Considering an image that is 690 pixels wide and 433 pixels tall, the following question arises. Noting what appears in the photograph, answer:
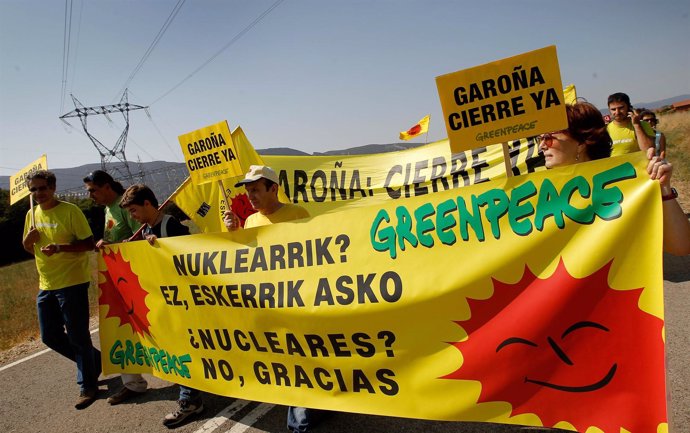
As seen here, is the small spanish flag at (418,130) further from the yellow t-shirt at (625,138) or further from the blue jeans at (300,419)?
the blue jeans at (300,419)

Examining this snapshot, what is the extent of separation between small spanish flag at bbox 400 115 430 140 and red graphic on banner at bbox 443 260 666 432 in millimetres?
12346

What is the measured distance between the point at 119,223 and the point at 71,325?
3.31ft

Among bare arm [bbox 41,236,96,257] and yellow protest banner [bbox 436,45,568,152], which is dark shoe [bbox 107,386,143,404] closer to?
bare arm [bbox 41,236,96,257]

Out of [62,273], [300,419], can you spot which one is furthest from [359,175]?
[300,419]

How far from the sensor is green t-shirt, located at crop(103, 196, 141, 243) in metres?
4.03

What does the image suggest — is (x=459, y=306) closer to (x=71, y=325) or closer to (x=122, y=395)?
(x=122, y=395)

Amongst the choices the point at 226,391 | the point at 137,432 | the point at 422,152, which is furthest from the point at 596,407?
the point at 422,152

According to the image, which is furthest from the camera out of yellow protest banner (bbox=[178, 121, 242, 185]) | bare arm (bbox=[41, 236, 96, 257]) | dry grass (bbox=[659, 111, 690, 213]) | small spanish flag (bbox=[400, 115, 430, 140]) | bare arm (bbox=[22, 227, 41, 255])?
small spanish flag (bbox=[400, 115, 430, 140])

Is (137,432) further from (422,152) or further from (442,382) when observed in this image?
(422,152)

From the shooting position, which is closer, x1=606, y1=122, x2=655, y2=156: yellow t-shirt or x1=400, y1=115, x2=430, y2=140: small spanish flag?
x1=606, y1=122, x2=655, y2=156: yellow t-shirt

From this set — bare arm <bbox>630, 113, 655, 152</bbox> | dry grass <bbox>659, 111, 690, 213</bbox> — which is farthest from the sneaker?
dry grass <bbox>659, 111, 690, 213</bbox>

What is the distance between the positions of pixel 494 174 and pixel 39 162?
5.76m

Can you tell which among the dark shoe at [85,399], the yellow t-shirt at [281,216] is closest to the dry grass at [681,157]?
the yellow t-shirt at [281,216]

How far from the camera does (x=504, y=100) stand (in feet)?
7.76
